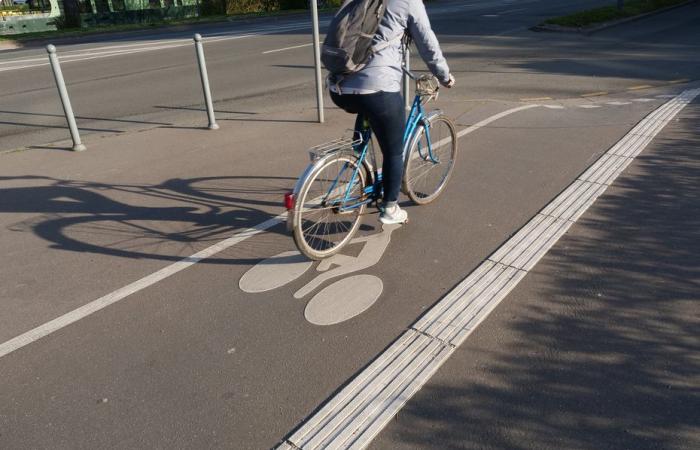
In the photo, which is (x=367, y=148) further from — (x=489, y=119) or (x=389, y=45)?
(x=489, y=119)

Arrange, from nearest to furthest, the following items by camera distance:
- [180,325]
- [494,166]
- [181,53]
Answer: [180,325] < [494,166] < [181,53]

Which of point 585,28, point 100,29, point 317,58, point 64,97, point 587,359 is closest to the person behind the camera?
point 587,359

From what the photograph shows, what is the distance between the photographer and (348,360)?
9.70ft

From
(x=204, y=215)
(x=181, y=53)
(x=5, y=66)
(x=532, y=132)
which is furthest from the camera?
(x=181, y=53)

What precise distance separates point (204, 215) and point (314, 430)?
2804mm

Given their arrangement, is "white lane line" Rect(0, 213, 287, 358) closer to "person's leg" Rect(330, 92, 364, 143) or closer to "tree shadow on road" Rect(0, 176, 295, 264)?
"tree shadow on road" Rect(0, 176, 295, 264)

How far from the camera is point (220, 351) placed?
305 centimetres

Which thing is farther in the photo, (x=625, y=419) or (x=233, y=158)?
(x=233, y=158)

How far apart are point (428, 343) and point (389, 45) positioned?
2.02 metres

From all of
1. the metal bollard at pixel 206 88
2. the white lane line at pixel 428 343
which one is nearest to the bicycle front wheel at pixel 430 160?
the white lane line at pixel 428 343

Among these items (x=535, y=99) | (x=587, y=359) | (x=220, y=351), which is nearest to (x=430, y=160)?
(x=587, y=359)

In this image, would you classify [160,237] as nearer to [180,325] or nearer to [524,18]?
[180,325]

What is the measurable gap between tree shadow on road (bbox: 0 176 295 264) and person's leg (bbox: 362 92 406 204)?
1.02 meters

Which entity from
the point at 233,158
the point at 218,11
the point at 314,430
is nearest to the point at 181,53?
the point at 233,158
